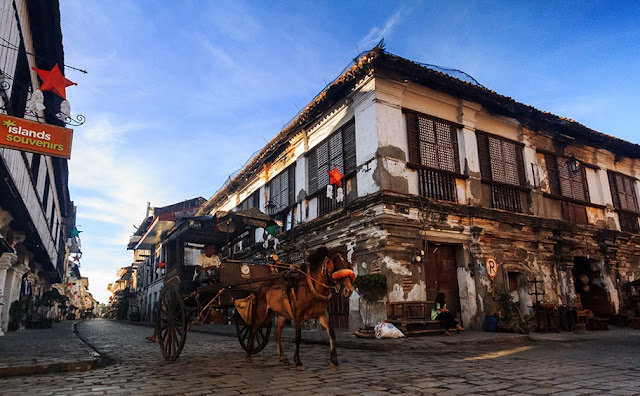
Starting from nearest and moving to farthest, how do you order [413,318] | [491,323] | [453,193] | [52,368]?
[52,368]
[413,318]
[491,323]
[453,193]

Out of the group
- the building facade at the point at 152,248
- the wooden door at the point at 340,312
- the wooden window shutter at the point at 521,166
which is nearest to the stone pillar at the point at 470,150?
the wooden window shutter at the point at 521,166

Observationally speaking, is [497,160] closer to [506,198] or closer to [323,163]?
[506,198]

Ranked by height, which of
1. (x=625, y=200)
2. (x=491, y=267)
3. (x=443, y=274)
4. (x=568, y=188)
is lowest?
(x=443, y=274)

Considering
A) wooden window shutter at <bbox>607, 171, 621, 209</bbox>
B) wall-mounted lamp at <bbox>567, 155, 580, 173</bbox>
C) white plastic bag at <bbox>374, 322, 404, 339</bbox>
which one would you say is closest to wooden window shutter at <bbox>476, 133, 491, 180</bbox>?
wall-mounted lamp at <bbox>567, 155, 580, 173</bbox>

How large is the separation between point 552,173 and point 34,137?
51.0 ft

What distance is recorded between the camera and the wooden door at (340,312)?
41.1 ft

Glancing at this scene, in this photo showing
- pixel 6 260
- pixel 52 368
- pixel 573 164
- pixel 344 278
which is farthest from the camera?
pixel 573 164

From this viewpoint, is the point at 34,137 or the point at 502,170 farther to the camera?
the point at 502,170

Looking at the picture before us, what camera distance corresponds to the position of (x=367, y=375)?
5.24m

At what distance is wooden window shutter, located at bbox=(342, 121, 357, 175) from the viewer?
1259cm

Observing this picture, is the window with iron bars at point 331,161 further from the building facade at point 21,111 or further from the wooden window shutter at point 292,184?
the building facade at point 21,111

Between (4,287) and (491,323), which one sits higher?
(4,287)

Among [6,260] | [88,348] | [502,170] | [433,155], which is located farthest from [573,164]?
[6,260]

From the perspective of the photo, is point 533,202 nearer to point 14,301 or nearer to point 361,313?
point 361,313
